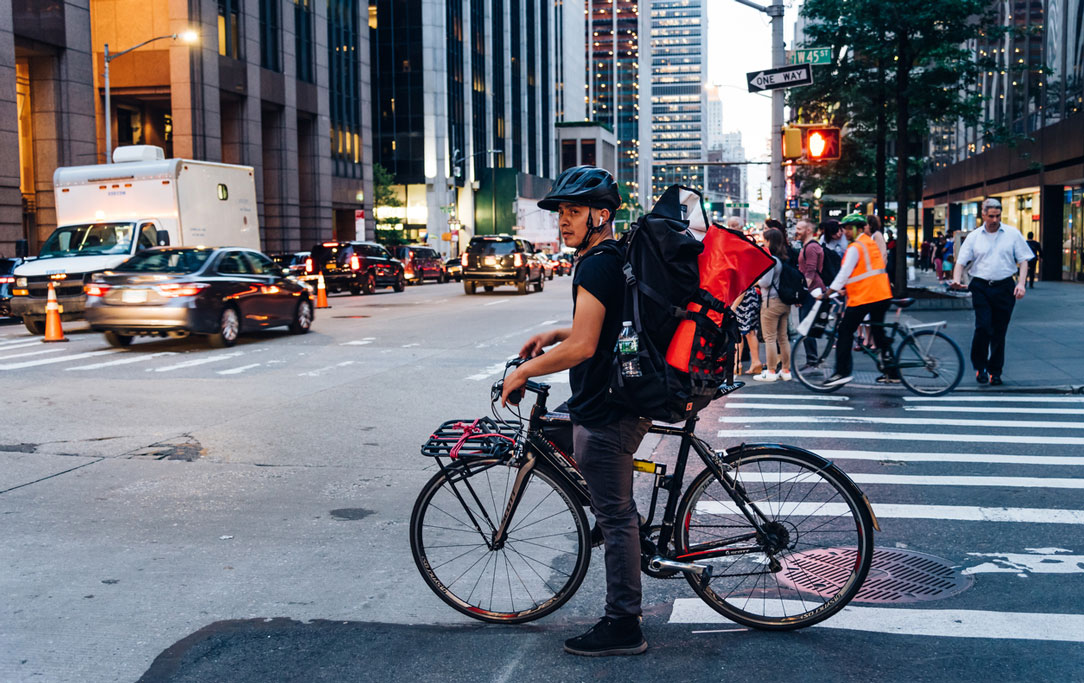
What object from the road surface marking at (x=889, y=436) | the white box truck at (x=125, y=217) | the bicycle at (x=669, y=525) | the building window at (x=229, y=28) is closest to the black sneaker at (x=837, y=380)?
the road surface marking at (x=889, y=436)

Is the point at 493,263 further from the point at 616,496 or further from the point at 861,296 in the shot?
the point at 616,496

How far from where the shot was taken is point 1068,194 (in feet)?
127

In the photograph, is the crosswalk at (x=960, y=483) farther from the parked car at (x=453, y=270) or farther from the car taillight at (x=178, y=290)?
the parked car at (x=453, y=270)

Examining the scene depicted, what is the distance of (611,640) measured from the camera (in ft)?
13.8

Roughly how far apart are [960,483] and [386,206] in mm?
78076

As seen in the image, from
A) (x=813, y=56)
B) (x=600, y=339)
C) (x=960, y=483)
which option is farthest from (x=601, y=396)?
(x=813, y=56)

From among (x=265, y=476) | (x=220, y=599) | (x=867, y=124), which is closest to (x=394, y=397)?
(x=265, y=476)

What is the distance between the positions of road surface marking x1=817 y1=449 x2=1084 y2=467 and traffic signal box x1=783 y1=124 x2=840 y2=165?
9.19 m

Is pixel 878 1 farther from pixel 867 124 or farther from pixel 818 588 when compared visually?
pixel 818 588

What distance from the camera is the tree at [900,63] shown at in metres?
22.1

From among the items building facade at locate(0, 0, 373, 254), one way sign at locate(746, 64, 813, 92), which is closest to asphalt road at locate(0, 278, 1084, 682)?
one way sign at locate(746, 64, 813, 92)

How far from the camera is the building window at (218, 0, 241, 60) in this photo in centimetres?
4781

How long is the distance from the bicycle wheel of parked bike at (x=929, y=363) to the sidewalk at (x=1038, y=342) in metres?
0.63

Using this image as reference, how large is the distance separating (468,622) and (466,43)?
95624 mm
